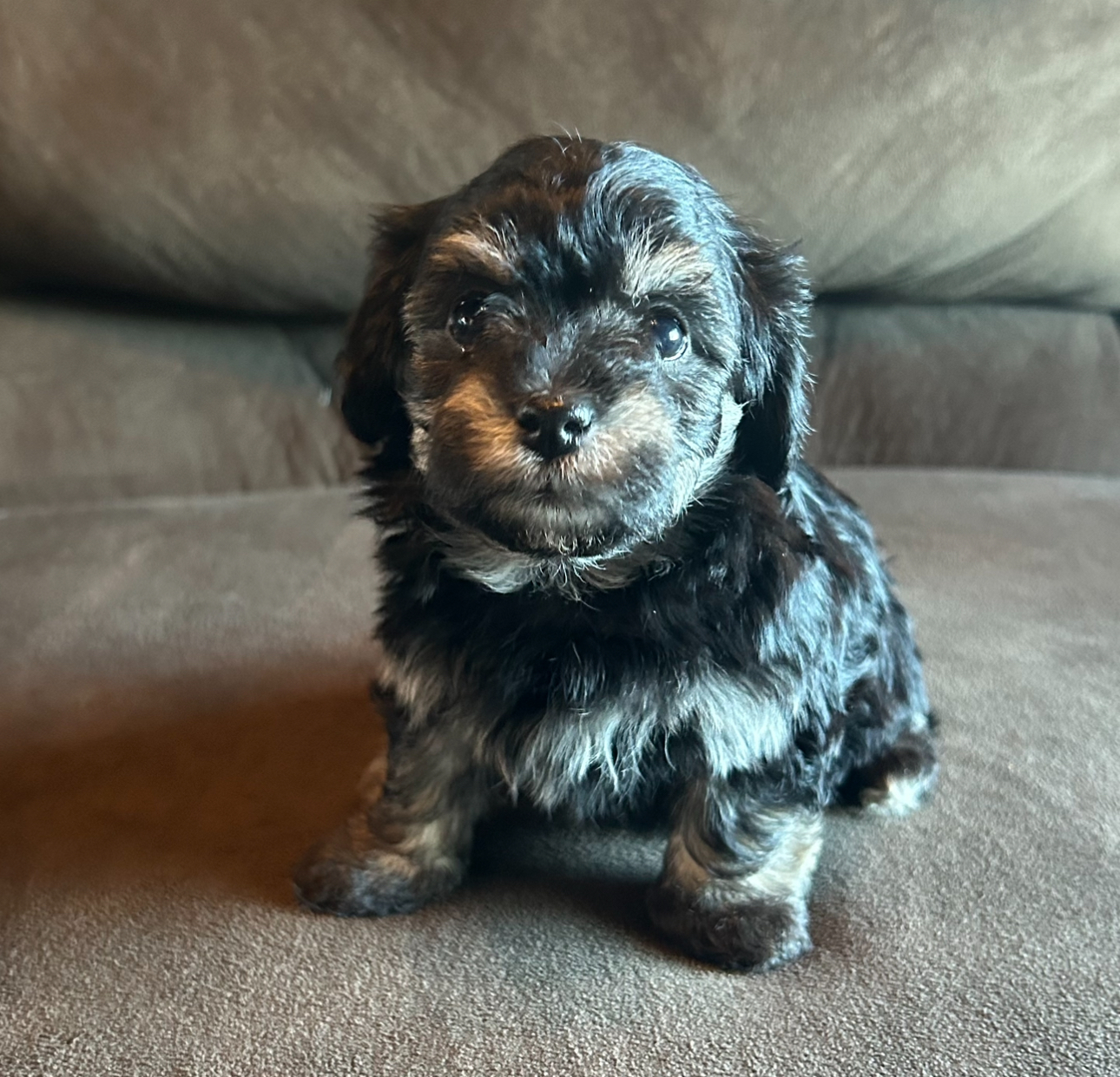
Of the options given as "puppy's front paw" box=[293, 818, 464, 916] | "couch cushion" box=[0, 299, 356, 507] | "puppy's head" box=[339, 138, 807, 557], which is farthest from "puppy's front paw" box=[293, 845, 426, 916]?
"couch cushion" box=[0, 299, 356, 507]

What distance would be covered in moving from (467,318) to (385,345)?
0.54ft

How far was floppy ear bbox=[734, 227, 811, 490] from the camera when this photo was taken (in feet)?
4.81

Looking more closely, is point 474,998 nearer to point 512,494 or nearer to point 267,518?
point 512,494

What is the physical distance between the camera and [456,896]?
61.1 inches

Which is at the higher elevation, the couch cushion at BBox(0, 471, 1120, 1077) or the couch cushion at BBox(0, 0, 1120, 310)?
the couch cushion at BBox(0, 0, 1120, 310)

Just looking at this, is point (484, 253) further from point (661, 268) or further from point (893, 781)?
point (893, 781)

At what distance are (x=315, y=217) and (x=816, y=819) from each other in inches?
71.1

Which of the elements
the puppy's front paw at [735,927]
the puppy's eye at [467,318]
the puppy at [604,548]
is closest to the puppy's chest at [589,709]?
the puppy at [604,548]

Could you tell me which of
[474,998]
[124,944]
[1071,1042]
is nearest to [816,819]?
[1071,1042]

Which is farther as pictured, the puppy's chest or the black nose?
the puppy's chest

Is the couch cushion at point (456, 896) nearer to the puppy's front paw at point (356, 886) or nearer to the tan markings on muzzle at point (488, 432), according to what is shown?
the puppy's front paw at point (356, 886)

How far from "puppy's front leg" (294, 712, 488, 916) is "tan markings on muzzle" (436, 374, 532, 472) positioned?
448 millimetres

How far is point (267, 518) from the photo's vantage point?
276 cm

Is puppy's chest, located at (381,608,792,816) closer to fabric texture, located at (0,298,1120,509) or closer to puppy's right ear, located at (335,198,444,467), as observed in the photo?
puppy's right ear, located at (335,198,444,467)
